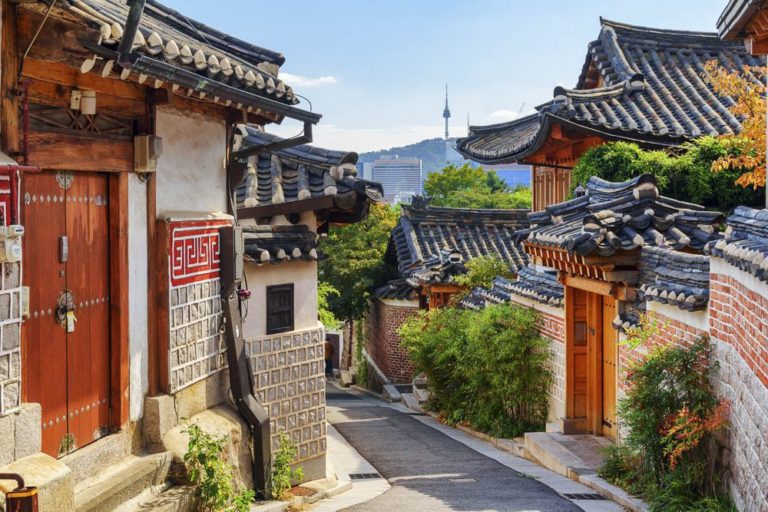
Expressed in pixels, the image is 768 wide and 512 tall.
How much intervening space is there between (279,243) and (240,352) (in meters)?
1.79

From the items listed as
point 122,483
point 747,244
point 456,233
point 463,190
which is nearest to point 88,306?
point 122,483

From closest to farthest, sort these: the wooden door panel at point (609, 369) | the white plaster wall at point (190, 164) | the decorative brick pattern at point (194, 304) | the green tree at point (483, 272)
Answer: the decorative brick pattern at point (194, 304)
the white plaster wall at point (190, 164)
the wooden door panel at point (609, 369)
the green tree at point (483, 272)

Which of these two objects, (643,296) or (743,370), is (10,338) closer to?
(743,370)

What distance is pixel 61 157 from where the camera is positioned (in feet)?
25.5

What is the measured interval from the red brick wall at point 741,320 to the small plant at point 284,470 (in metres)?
5.13

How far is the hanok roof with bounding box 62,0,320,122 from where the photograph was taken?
676 centimetres

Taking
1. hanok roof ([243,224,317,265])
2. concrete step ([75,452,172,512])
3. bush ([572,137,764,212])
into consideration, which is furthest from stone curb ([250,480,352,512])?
bush ([572,137,764,212])

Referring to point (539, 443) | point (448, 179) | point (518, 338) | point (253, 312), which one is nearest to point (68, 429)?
point (253, 312)

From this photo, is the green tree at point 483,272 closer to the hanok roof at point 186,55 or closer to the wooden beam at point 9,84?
the hanok roof at point 186,55

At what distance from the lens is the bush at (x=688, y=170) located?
17297 mm

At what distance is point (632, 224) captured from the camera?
12.8m

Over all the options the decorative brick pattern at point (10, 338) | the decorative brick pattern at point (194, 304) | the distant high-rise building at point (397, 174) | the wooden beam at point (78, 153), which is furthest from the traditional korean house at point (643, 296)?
the distant high-rise building at point (397, 174)

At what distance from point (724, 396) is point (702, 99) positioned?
502 inches

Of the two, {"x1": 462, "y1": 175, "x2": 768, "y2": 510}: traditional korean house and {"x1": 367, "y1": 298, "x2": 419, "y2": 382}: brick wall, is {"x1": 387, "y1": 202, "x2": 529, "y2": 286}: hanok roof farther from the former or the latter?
{"x1": 462, "y1": 175, "x2": 768, "y2": 510}: traditional korean house
